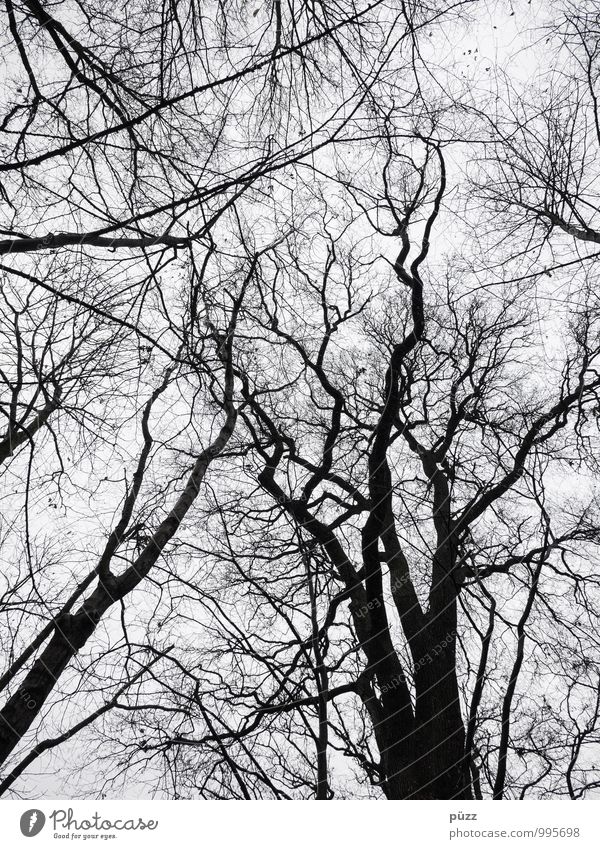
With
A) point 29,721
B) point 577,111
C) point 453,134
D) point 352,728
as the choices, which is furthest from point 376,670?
point 577,111

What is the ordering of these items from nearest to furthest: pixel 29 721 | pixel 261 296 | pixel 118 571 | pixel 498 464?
1. pixel 29 721
2. pixel 118 571
3. pixel 261 296
4. pixel 498 464

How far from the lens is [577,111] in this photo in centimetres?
210

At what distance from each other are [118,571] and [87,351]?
73 centimetres

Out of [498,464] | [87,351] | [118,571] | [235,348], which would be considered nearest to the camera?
[118,571]

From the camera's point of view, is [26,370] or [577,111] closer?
[26,370]
